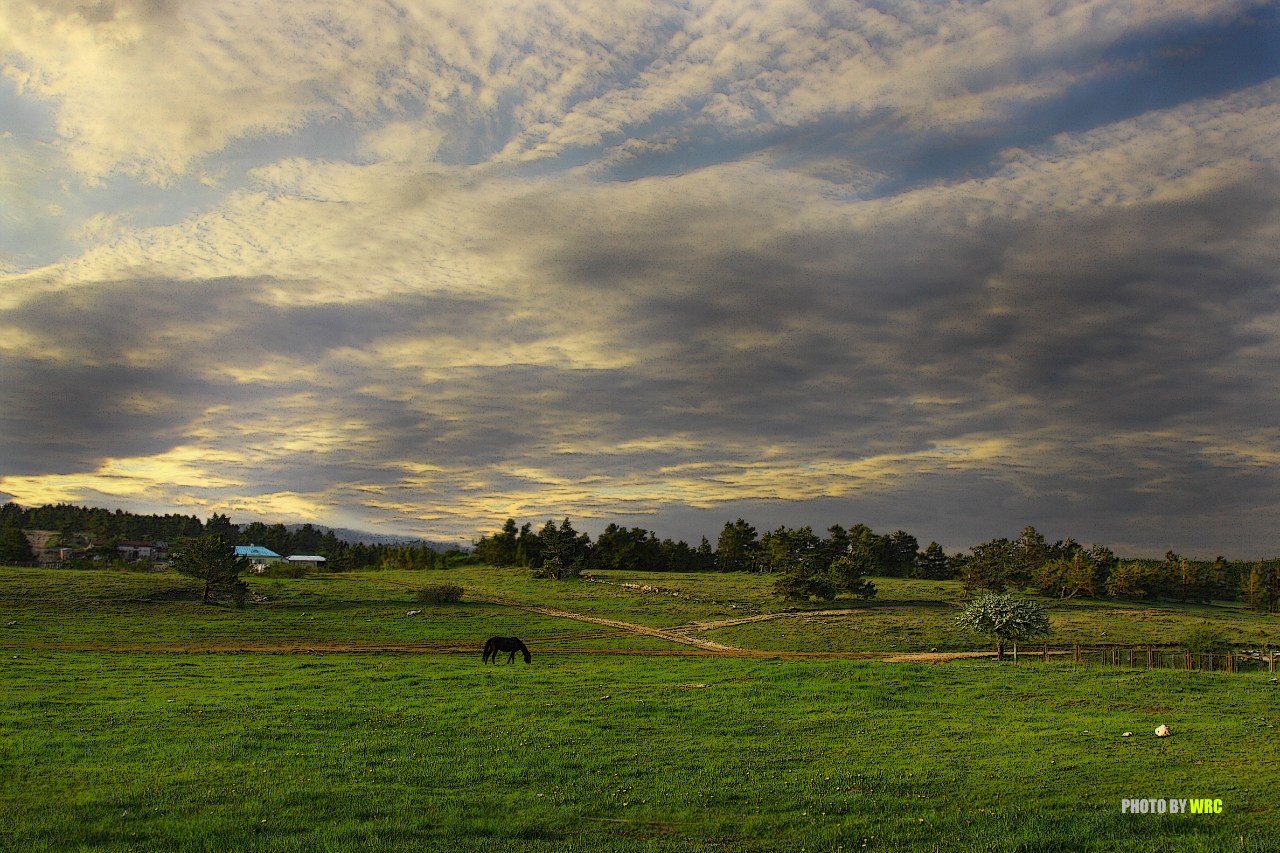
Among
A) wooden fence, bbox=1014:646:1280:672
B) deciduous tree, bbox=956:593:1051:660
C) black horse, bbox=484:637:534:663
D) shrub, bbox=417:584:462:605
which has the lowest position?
shrub, bbox=417:584:462:605

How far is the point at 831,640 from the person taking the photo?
2495 inches

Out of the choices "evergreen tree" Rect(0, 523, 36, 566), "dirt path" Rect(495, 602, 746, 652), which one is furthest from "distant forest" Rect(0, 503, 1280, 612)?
"dirt path" Rect(495, 602, 746, 652)

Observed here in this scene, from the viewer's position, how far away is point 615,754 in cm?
1991

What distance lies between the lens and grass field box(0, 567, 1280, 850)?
45.6ft

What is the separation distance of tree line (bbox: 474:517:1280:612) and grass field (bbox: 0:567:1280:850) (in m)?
58.5

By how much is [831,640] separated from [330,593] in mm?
56591

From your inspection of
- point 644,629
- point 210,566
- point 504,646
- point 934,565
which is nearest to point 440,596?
point 210,566

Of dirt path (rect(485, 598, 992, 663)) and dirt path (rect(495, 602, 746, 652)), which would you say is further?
dirt path (rect(495, 602, 746, 652))

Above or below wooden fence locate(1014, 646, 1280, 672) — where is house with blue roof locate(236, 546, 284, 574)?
below

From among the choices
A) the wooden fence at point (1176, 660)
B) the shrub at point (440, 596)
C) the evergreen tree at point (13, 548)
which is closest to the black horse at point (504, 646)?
the wooden fence at point (1176, 660)

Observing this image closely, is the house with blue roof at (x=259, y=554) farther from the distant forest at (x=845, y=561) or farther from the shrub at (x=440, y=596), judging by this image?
the shrub at (x=440, y=596)

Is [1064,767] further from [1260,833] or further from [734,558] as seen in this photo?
[734,558]

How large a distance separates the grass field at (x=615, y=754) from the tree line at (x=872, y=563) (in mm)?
58484

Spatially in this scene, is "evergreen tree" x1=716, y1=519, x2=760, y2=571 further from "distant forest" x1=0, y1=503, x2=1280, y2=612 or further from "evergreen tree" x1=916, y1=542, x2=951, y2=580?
"evergreen tree" x1=916, y1=542, x2=951, y2=580
